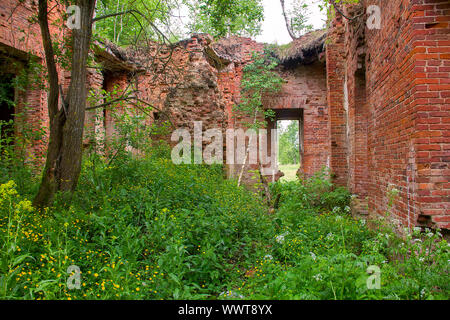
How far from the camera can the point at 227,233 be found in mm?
4402

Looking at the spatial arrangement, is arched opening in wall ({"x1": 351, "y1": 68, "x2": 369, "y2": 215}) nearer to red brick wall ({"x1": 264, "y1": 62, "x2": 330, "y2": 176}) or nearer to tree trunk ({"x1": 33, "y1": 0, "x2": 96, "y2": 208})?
red brick wall ({"x1": 264, "y1": 62, "x2": 330, "y2": 176})

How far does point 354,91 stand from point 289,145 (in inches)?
1431

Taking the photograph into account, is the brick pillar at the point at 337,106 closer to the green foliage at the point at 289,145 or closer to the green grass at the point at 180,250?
the green grass at the point at 180,250

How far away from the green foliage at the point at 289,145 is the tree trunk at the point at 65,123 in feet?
126

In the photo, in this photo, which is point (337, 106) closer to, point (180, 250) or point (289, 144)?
point (180, 250)

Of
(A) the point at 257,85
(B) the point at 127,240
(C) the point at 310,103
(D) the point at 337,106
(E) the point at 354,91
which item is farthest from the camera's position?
(C) the point at 310,103

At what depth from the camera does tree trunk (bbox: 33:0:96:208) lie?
14.8ft

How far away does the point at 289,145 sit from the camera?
141 feet

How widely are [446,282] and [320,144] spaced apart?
1039cm

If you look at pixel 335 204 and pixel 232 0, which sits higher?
pixel 232 0

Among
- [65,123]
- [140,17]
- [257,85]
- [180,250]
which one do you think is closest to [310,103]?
[257,85]

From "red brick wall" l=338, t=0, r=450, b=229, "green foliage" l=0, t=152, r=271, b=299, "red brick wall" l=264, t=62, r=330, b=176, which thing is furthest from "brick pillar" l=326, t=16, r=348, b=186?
"green foliage" l=0, t=152, r=271, b=299
